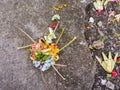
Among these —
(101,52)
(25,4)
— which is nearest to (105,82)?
(101,52)

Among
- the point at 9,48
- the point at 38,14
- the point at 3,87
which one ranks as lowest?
the point at 3,87

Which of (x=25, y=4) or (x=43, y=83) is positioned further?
→ (x=25, y=4)

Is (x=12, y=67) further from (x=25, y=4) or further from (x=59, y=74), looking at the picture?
(x=25, y=4)

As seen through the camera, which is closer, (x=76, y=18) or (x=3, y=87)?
(x=3, y=87)

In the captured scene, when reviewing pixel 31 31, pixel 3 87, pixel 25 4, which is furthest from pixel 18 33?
pixel 3 87

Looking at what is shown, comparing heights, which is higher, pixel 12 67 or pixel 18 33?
pixel 18 33

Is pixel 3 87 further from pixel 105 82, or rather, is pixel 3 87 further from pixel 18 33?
pixel 105 82
